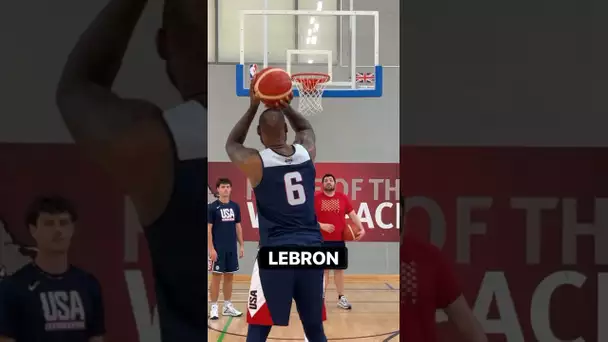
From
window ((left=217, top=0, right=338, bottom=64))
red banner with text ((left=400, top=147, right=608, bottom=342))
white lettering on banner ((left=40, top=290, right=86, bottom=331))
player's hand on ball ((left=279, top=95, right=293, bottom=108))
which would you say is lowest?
white lettering on banner ((left=40, top=290, right=86, bottom=331))

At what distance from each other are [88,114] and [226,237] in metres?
3.51

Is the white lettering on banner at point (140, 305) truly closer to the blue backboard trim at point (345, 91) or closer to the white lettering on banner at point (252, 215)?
the blue backboard trim at point (345, 91)

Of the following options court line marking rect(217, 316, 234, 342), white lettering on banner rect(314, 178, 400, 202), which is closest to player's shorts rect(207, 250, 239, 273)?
court line marking rect(217, 316, 234, 342)

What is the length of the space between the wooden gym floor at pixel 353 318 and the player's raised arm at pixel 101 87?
2.97 meters

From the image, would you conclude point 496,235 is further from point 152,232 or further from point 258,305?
point 258,305

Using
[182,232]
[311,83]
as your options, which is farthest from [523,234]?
[311,83]

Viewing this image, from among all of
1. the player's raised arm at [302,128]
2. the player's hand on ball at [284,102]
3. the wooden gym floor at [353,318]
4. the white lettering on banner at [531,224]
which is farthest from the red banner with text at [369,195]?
the white lettering on banner at [531,224]

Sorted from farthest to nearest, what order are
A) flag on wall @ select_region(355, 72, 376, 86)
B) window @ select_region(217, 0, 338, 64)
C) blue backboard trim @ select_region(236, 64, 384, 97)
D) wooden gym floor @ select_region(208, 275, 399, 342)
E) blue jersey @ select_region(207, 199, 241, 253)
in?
window @ select_region(217, 0, 338, 64), flag on wall @ select_region(355, 72, 376, 86), blue jersey @ select_region(207, 199, 241, 253), blue backboard trim @ select_region(236, 64, 384, 97), wooden gym floor @ select_region(208, 275, 399, 342)

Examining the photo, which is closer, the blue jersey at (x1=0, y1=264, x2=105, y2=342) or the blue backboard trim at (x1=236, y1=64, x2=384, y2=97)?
the blue jersey at (x1=0, y1=264, x2=105, y2=342)

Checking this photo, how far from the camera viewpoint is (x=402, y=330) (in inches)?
36.1

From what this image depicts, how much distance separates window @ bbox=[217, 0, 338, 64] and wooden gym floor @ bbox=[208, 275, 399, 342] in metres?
2.61

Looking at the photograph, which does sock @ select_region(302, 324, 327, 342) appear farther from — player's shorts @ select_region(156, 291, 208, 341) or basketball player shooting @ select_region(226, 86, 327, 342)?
player's shorts @ select_region(156, 291, 208, 341)

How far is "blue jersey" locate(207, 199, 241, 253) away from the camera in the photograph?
4.32 m

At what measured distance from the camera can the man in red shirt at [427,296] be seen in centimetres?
91
